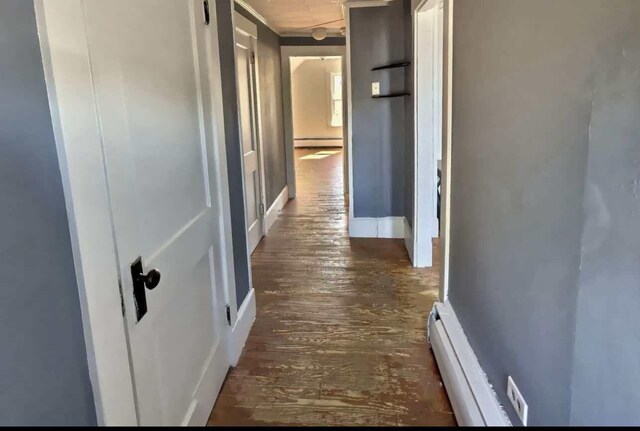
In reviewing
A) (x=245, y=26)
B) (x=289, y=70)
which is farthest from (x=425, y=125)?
(x=289, y=70)

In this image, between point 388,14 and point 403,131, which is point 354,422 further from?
point 388,14

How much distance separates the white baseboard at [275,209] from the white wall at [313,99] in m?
6.97

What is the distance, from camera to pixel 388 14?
4188 millimetres

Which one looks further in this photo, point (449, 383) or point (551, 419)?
point (449, 383)

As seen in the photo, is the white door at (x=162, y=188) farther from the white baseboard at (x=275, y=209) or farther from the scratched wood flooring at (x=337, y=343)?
the white baseboard at (x=275, y=209)

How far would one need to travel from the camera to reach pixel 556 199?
1171mm

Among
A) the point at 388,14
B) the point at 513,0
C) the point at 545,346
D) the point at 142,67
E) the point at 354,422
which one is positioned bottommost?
the point at 354,422

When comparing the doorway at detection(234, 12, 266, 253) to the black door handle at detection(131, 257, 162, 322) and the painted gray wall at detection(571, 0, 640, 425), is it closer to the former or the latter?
the black door handle at detection(131, 257, 162, 322)

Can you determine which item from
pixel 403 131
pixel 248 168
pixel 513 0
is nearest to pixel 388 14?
pixel 403 131

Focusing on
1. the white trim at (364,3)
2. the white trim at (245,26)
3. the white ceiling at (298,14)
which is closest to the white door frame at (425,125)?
the white trim at (364,3)

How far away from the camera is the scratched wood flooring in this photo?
2.08 m

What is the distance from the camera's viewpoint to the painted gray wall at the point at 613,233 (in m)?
0.87

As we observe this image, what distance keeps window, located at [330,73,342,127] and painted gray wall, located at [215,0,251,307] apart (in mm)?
10464

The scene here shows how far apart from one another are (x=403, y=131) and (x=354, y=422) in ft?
9.82
